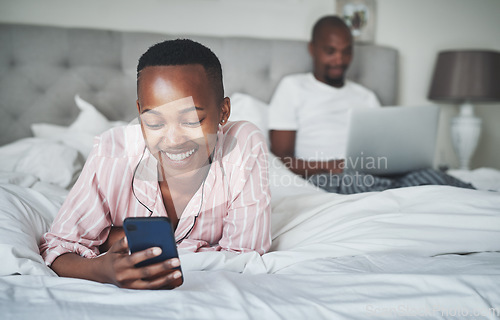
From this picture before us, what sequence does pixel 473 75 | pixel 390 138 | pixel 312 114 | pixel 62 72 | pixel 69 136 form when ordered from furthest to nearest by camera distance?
pixel 473 75 → pixel 312 114 → pixel 62 72 → pixel 69 136 → pixel 390 138

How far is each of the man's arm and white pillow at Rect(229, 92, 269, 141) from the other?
→ 3.2 inches

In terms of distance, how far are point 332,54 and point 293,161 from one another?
0.64 metres

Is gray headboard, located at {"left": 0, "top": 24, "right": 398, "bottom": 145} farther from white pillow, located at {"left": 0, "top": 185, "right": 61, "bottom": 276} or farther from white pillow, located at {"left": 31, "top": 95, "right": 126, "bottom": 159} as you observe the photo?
white pillow, located at {"left": 0, "top": 185, "right": 61, "bottom": 276}

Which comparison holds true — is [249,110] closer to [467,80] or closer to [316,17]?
[316,17]

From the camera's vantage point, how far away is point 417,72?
8.30ft

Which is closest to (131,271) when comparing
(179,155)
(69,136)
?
(179,155)

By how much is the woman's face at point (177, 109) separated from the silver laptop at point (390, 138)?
0.72m

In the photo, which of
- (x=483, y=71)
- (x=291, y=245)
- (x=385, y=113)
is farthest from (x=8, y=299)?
(x=483, y=71)

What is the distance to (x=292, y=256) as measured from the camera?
0.73m

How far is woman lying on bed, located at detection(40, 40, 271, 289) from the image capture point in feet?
1.95

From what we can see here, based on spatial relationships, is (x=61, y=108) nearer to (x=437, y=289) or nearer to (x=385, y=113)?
(x=385, y=113)

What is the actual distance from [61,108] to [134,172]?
1141 mm

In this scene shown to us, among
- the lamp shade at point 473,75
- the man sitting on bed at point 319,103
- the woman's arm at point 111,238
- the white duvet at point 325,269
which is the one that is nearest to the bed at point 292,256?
the white duvet at point 325,269

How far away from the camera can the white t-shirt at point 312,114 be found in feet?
6.23
